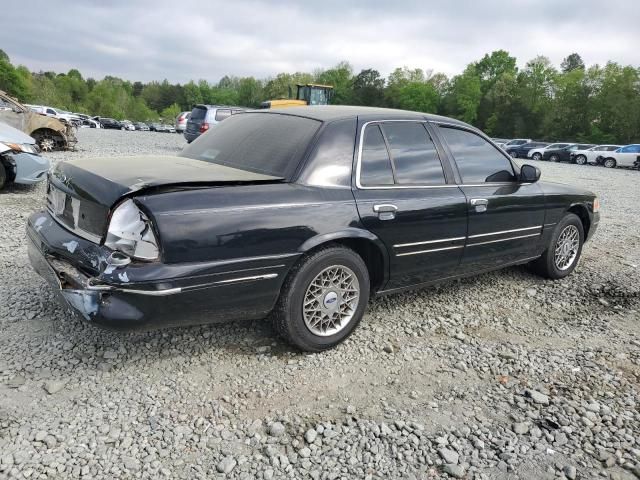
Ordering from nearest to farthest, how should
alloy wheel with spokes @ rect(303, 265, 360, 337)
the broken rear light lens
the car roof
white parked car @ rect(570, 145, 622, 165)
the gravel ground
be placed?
the gravel ground, the broken rear light lens, alloy wheel with spokes @ rect(303, 265, 360, 337), the car roof, white parked car @ rect(570, 145, 622, 165)

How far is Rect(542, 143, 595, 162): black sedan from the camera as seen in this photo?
31688mm

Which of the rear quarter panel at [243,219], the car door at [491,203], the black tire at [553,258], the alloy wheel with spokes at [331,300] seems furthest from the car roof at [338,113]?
the black tire at [553,258]

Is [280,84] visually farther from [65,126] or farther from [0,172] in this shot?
[0,172]

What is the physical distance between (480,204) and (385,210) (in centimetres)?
104

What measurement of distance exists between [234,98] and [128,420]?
122 meters

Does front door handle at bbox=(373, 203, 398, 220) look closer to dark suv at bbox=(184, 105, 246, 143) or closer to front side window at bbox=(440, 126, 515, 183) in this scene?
front side window at bbox=(440, 126, 515, 183)

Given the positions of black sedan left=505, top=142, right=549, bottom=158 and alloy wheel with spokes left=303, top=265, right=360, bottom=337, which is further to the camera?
black sedan left=505, top=142, right=549, bottom=158

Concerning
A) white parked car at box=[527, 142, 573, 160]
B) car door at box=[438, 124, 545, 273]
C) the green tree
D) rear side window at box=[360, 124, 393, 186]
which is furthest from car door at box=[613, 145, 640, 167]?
the green tree

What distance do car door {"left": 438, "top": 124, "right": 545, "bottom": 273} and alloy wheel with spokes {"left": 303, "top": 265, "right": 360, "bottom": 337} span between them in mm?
1167

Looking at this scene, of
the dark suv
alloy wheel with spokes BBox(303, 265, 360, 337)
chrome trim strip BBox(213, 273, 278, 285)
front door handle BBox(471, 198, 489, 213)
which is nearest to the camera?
chrome trim strip BBox(213, 273, 278, 285)

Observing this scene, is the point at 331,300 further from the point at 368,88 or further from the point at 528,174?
the point at 368,88

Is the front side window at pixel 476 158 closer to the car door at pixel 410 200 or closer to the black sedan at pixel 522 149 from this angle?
the car door at pixel 410 200

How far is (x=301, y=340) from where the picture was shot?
3135mm

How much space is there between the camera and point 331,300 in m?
3.22
